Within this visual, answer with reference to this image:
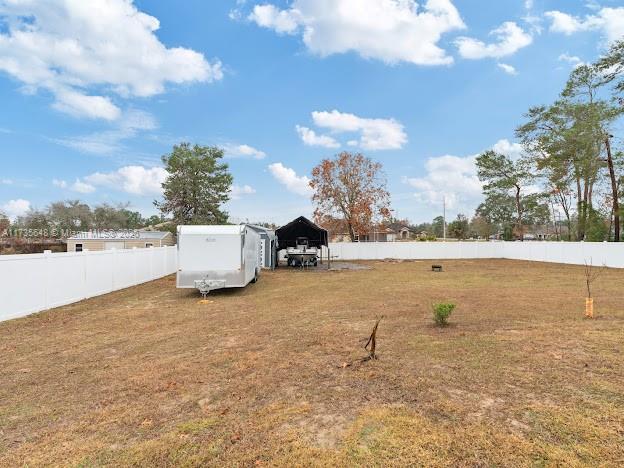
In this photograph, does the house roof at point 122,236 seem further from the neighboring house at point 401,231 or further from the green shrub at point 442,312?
the neighboring house at point 401,231

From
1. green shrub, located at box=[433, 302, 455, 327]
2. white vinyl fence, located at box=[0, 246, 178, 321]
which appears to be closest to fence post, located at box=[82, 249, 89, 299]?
white vinyl fence, located at box=[0, 246, 178, 321]

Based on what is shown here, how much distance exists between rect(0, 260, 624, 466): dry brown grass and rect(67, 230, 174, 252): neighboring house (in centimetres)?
3171

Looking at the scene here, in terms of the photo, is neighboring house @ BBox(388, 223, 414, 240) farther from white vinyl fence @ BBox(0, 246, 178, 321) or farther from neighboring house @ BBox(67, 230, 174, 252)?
white vinyl fence @ BBox(0, 246, 178, 321)

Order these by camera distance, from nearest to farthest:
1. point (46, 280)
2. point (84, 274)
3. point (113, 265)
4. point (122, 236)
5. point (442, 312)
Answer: point (442, 312) < point (46, 280) < point (84, 274) < point (113, 265) < point (122, 236)

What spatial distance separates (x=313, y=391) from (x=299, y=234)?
69.8 ft

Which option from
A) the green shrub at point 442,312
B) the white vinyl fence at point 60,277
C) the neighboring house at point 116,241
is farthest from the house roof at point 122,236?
the green shrub at point 442,312

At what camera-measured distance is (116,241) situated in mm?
37844

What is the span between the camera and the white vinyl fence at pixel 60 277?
756 cm

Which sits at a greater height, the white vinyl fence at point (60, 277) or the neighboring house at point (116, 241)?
the neighboring house at point (116, 241)

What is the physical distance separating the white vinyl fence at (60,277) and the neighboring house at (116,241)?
82.6ft

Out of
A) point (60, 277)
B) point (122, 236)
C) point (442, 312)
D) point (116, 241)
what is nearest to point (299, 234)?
point (60, 277)

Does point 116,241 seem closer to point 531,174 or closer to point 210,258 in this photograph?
point 210,258

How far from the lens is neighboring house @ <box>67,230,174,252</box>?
3712cm

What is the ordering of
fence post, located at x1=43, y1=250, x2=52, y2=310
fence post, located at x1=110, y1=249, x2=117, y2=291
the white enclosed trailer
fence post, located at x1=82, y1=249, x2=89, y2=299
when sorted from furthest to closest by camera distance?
fence post, located at x1=110, y1=249, x2=117, y2=291 < the white enclosed trailer < fence post, located at x1=82, y1=249, x2=89, y2=299 < fence post, located at x1=43, y1=250, x2=52, y2=310
